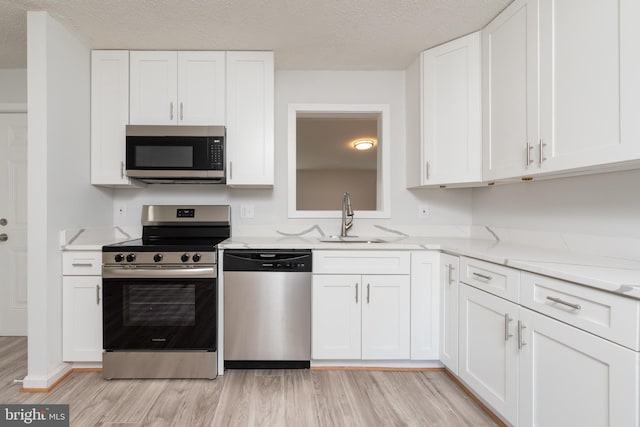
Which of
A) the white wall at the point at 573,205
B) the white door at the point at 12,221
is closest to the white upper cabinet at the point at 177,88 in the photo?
the white door at the point at 12,221

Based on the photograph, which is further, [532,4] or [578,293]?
[532,4]

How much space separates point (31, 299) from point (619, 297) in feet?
9.66

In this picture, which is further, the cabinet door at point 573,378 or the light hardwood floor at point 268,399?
the light hardwood floor at point 268,399

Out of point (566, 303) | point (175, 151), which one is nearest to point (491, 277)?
point (566, 303)

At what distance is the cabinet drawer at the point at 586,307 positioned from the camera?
99 centimetres

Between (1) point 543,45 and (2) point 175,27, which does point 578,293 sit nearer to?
(1) point 543,45

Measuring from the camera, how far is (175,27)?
2143 millimetres

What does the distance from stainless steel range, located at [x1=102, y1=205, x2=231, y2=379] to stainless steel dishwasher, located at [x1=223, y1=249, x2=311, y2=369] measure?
0.43 feet

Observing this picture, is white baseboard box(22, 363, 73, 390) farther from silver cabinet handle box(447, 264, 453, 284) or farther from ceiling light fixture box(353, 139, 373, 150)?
ceiling light fixture box(353, 139, 373, 150)

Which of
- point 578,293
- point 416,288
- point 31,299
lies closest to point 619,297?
point 578,293

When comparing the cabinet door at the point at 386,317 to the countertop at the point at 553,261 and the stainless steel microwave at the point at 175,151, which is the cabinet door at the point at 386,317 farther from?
the stainless steel microwave at the point at 175,151

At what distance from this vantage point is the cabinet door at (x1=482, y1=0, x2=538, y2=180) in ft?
5.75

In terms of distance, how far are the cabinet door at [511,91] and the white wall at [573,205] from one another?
1.10 feet

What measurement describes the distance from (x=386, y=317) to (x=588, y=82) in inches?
66.6
